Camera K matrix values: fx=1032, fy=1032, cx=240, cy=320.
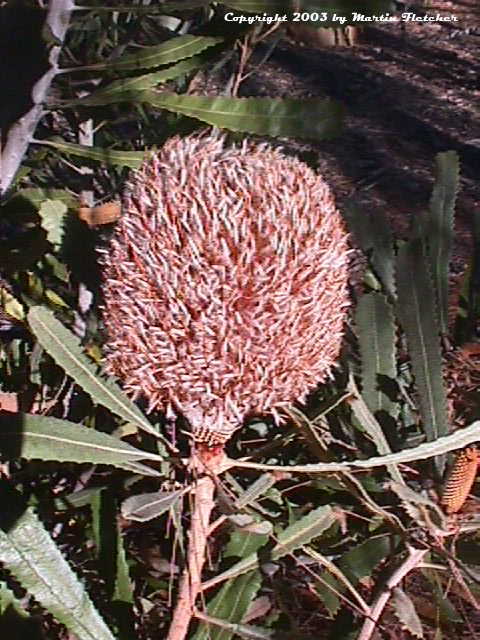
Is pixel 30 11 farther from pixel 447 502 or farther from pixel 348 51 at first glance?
pixel 348 51

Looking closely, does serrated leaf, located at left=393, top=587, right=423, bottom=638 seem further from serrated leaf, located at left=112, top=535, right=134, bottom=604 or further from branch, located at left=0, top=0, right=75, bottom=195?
branch, located at left=0, top=0, right=75, bottom=195

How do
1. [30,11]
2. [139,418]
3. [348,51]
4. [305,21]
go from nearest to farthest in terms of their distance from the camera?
[30,11], [139,418], [305,21], [348,51]

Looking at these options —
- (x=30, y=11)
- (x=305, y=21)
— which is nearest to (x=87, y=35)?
(x=305, y=21)

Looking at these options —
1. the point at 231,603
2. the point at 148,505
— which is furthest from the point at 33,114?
the point at 231,603

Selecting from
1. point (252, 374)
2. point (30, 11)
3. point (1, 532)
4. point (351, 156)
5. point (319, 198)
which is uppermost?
point (30, 11)

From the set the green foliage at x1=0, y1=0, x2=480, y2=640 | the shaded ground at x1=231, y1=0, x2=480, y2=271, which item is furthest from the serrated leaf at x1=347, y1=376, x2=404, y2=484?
the shaded ground at x1=231, y1=0, x2=480, y2=271

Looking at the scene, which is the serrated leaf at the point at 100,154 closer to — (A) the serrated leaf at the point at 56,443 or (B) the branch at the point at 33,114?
(B) the branch at the point at 33,114

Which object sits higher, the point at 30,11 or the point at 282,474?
the point at 30,11
